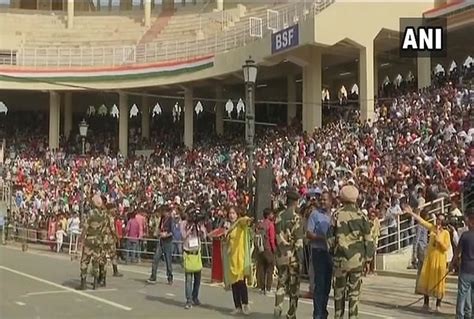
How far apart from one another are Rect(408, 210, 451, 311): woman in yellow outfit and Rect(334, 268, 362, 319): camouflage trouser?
3440 millimetres

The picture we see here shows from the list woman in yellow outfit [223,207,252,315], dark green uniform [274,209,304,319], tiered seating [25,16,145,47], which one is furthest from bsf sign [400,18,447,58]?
tiered seating [25,16,145,47]

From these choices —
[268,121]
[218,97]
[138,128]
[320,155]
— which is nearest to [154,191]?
[320,155]

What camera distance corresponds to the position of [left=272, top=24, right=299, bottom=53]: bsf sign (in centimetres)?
3108

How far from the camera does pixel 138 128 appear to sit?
168 ft

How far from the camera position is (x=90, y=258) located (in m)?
14.1

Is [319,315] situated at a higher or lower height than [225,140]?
lower

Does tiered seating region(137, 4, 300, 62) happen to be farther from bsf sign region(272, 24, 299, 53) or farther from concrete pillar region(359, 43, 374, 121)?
concrete pillar region(359, 43, 374, 121)

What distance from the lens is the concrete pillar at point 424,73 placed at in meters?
30.5

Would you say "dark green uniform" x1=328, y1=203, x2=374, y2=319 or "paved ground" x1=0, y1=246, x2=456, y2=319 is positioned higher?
"dark green uniform" x1=328, y1=203, x2=374, y2=319

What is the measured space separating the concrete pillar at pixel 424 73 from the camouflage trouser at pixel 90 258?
19.5m

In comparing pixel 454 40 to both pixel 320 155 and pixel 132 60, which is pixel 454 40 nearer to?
pixel 320 155

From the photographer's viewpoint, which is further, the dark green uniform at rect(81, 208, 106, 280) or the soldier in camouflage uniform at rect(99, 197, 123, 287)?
the soldier in camouflage uniform at rect(99, 197, 123, 287)

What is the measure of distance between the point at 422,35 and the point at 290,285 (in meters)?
19.6

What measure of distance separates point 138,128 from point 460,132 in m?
33.8
